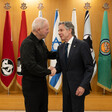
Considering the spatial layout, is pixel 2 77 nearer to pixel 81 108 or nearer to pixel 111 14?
pixel 81 108

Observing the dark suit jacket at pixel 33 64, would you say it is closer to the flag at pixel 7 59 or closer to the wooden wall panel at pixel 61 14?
the flag at pixel 7 59

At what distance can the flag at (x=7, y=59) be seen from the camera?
4.09 metres

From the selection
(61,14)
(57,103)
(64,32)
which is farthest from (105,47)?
(64,32)

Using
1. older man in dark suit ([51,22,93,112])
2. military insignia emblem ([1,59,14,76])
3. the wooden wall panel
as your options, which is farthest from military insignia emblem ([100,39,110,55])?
military insignia emblem ([1,59,14,76])

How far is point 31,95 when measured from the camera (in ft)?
7.38

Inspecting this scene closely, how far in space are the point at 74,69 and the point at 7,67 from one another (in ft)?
7.90

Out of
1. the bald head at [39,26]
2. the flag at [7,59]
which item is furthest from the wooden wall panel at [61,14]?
the bald head at [39,26]

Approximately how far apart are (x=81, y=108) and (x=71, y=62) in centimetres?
57

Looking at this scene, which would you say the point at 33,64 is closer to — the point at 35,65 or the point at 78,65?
the point at 35,65

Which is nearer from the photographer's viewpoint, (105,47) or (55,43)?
(105,47)

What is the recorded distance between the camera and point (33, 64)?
2084mm

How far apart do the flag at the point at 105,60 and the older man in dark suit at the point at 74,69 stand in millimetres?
1972

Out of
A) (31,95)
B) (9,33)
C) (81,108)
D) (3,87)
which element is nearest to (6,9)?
(9,33)

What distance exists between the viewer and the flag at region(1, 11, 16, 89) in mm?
4090
